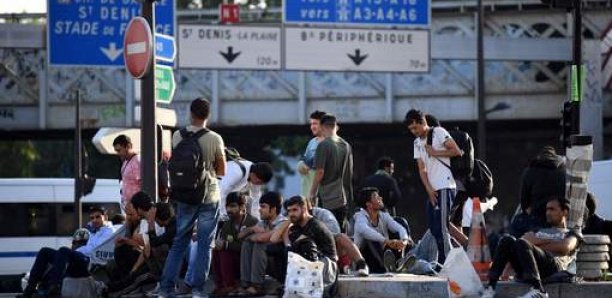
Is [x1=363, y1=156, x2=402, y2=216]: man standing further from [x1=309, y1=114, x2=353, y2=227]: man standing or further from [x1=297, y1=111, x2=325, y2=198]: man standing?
[x1=309, y1=114, x2=353, y2=227]: man standing

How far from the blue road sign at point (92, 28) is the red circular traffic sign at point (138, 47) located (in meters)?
9.50

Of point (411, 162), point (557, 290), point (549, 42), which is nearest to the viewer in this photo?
point (557, 290)

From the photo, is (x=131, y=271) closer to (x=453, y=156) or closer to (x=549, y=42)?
(x=453, y=156)

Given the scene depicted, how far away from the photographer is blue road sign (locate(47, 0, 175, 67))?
24.0m

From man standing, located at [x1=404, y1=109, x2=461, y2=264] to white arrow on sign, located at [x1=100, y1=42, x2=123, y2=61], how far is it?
37.8 feet

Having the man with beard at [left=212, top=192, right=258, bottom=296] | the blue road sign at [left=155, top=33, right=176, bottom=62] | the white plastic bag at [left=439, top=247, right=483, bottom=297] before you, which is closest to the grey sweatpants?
the man with beard at [left=212, top=192, right=258, bottom=296]

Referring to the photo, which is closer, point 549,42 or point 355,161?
point 549,42

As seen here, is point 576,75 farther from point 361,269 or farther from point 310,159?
point 361,269

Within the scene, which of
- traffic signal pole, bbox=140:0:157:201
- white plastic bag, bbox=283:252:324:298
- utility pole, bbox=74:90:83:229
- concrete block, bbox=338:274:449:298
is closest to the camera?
white plastic bag, bbox=283:252:324:298

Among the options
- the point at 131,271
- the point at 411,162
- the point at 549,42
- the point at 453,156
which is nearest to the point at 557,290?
the point at 453,156

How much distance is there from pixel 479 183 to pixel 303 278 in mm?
2839

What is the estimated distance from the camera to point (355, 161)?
45.8m

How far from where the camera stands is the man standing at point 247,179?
14.5 metres

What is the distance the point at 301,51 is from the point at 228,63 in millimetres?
1533
